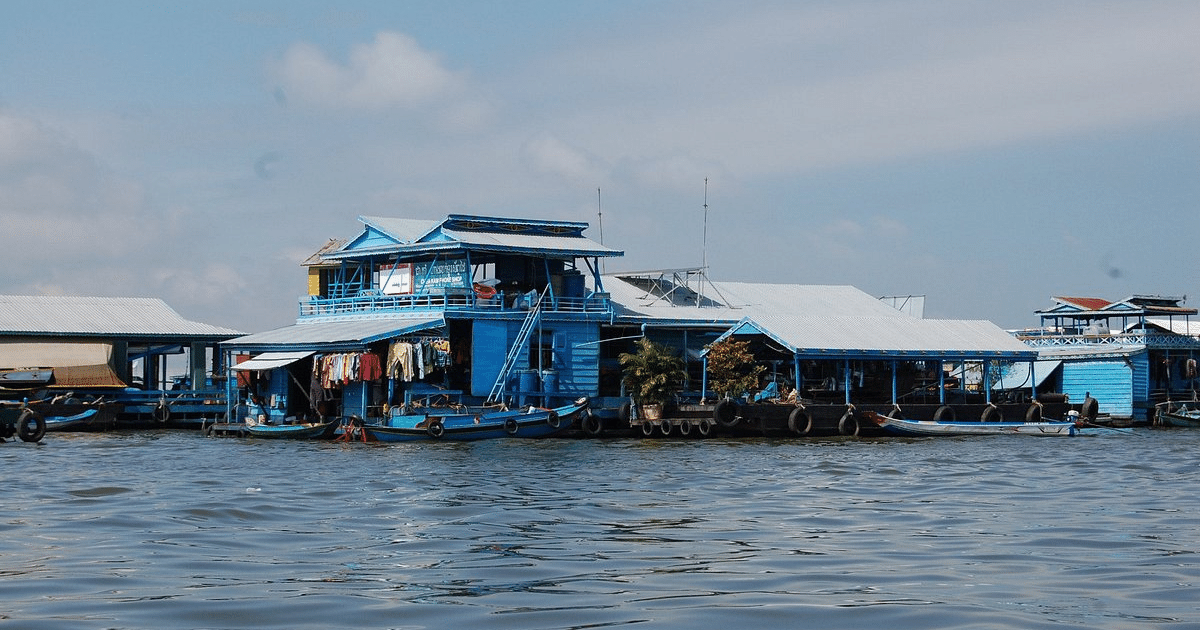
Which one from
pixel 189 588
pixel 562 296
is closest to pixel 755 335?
pixel 562 296

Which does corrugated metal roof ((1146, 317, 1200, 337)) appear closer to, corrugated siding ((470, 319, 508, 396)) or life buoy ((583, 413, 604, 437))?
life buoy ((583, 413, 604, 437))

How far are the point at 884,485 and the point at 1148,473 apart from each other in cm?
623

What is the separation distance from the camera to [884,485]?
23.5m

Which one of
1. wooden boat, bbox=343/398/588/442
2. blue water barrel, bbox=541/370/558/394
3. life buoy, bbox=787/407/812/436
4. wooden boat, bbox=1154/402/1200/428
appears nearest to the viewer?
wooden boat, bbox=343/398/588/442

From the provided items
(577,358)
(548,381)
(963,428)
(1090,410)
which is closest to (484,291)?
(548,381)

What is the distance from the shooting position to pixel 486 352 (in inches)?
1576

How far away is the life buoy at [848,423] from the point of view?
129 feet

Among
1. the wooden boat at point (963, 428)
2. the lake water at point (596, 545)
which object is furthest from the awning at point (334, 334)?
the wooden boat at point (963, 428)

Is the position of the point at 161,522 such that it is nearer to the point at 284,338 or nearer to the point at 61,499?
the point at 61,499

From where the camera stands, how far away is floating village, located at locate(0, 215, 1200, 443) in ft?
127

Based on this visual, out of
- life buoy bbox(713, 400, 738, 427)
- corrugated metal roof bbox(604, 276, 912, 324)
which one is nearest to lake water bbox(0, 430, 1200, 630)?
life buoy bbox(713, 400, 738, 427)

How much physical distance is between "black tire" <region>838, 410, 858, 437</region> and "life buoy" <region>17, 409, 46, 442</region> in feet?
69.6

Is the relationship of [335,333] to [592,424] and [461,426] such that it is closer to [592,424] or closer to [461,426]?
[461,426]

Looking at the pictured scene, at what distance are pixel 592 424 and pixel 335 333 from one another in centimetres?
787
